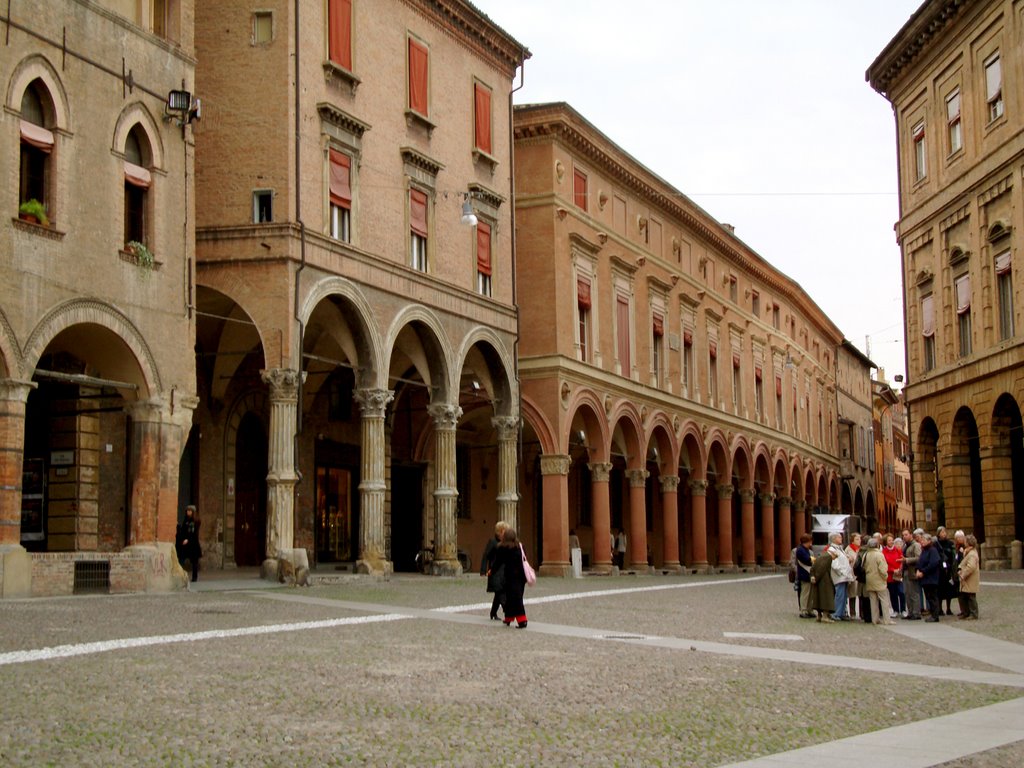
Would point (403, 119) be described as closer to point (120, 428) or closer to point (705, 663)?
point (120, 428)

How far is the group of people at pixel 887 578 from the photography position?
2242cm

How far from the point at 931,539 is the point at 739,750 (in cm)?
1496

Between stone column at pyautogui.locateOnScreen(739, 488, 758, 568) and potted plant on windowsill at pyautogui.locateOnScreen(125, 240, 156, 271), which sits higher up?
potted plant on windowsill at pyautogui.locateOnScreen(125, 240, 156, 271)

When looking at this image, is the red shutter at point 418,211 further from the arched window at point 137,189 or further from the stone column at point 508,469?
the arched window at point 137,189

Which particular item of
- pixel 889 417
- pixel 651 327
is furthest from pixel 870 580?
pixel 889 417

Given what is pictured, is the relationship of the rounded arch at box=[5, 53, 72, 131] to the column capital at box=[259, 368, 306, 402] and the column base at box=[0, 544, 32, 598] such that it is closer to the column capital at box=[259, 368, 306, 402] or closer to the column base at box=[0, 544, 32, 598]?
the column base at box=[0, 544, 32, 598]

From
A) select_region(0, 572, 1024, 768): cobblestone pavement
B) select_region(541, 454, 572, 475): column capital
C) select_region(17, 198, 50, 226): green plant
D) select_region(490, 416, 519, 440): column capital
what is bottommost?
select_region(0, 572, 1024, 768): cobblestone pavement

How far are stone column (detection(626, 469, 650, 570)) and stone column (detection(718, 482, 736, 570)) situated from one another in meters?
10.7

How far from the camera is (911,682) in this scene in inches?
529

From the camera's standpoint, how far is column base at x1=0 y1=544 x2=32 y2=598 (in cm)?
2089

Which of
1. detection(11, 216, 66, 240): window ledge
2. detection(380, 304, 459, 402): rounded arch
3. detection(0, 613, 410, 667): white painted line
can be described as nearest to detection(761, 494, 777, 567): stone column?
detection(380, 304, 459, 402): rounded arch

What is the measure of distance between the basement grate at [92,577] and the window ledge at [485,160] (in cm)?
1762

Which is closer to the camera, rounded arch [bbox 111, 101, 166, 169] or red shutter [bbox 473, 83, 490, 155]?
rounded arch [bbox 111, 101, 166, 169]

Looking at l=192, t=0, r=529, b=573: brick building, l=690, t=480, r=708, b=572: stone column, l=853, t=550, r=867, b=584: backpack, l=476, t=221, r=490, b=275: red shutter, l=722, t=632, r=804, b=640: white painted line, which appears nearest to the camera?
l=722, t=632, r=804, b=640: white painted line
